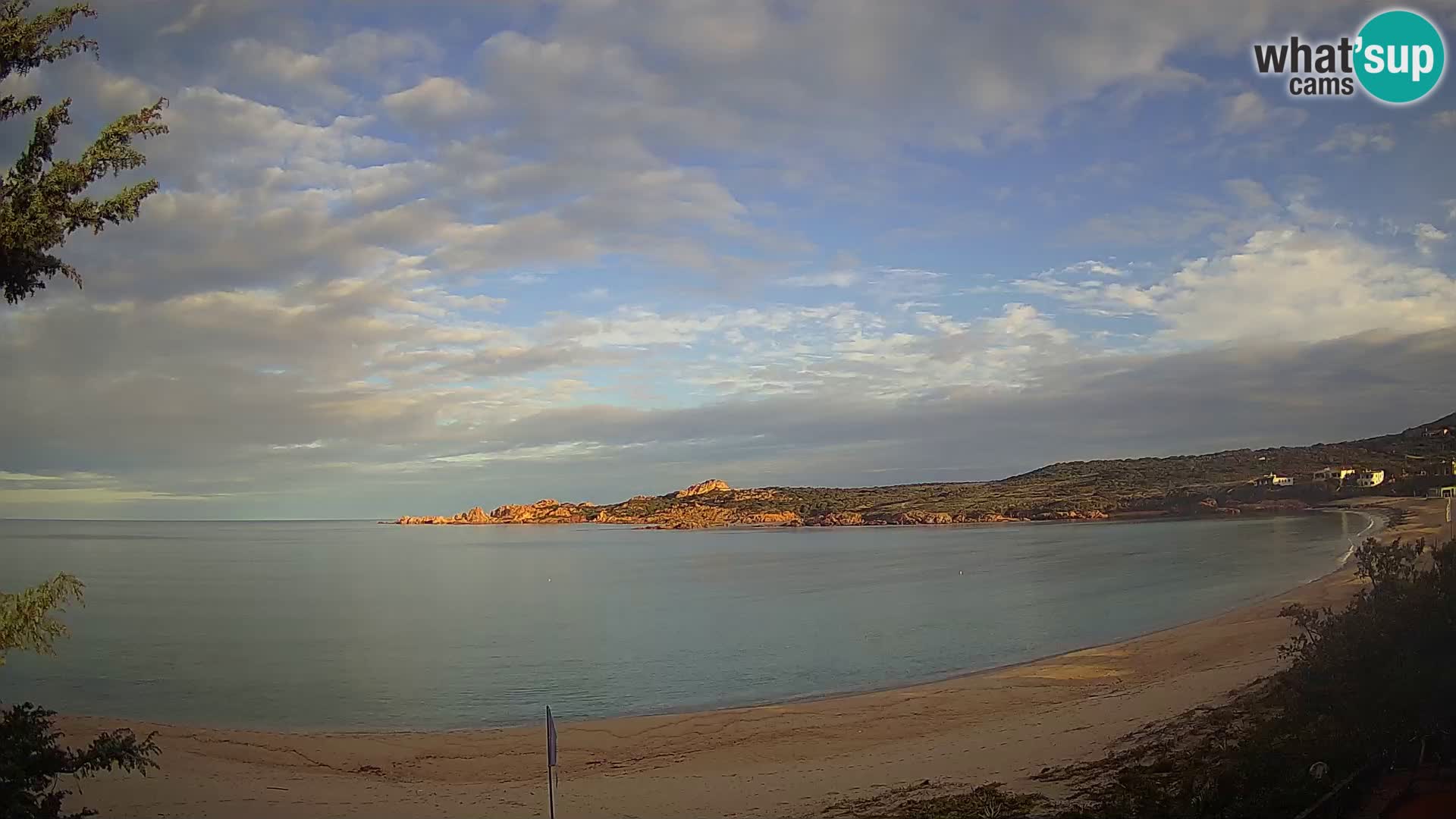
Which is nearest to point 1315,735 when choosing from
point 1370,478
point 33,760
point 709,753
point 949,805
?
point 949,805

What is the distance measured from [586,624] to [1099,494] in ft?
299

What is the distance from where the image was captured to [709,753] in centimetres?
1587

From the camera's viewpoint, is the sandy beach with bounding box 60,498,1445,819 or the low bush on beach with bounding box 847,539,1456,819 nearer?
the low bush on beach with bounding box 847,539,1456,819

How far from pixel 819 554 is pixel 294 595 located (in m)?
43.3

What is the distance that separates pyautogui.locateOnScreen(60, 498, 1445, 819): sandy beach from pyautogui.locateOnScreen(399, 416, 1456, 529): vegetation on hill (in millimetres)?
9620

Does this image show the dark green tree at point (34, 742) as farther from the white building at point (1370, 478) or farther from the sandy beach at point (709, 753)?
the white building at point (1370, 478)

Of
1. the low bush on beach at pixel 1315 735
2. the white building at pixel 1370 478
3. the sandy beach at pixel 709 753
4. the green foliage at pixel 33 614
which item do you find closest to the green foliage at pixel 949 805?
the low bush on beach at pixel 1315 735

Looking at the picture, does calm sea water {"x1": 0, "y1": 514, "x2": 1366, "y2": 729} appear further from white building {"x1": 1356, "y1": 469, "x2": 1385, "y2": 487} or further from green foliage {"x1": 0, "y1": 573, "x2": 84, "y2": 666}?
green foliage {"x1": 0, "y1": 573, "x2": 84, "y2": 666}

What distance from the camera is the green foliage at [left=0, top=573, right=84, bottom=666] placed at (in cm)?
589

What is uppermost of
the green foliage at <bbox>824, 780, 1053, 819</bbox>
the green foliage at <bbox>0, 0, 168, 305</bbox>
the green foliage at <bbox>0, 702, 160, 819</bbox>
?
the green foliage at <bbox>0, 0, 168, 305</bbox>

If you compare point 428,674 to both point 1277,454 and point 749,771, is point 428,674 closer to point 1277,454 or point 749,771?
point 749,771

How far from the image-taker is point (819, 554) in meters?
79.2

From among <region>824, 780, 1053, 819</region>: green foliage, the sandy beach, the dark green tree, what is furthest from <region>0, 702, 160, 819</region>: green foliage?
<region>824, 780, 1053, 819</region>: green foliage

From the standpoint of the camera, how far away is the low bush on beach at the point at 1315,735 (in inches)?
328
